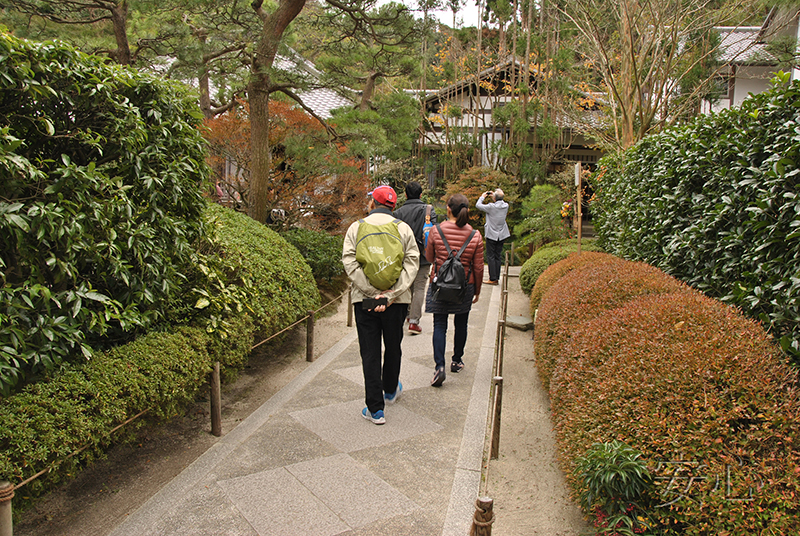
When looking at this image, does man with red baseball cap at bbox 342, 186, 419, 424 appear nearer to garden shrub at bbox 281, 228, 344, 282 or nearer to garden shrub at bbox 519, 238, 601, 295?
garden shrub at bbox 281, 228, 344, 282

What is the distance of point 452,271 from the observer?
15.8ft

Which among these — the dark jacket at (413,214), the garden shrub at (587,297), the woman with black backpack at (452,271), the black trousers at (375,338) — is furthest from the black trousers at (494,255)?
the black trousers at (375,338)

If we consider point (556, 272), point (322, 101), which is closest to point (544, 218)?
point (556, 272)

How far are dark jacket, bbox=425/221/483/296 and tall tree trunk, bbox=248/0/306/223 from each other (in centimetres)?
427

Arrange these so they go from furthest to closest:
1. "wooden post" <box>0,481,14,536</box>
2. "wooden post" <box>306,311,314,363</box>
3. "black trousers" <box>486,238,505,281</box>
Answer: "black trousers" <box>486,238,505,281</box>, "wooden post" <box>306,311,314,363</box>, "wooden post" <box>0,481,14,536</box>

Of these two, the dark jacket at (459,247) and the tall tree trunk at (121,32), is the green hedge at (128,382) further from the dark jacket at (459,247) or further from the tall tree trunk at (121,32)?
the tall tree trunk at (121,32)

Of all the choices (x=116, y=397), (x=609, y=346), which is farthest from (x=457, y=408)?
(x=116, y=397)

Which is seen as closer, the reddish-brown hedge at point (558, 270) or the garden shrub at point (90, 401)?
the garden shrub at point (90, 401)

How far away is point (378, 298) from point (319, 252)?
521 centimetres

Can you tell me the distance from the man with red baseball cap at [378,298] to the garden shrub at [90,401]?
49.2 inches

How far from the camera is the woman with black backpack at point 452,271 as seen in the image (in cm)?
482

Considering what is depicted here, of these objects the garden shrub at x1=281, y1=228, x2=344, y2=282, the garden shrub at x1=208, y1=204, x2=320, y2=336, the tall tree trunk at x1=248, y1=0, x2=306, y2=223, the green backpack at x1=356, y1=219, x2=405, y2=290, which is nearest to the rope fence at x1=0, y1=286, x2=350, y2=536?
the garden shrub at x1=208, y1=204, x2=320, y2=336

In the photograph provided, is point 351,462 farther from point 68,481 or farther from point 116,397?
point 68,481

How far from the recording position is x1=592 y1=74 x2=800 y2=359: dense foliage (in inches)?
119
